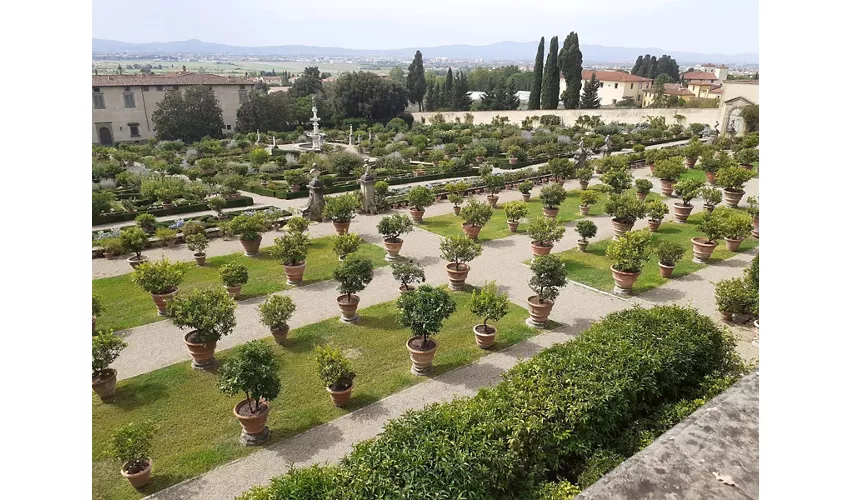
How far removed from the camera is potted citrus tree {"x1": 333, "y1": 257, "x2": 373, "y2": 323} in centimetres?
1139

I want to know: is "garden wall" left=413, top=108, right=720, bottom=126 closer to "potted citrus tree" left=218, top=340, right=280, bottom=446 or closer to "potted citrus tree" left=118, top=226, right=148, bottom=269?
"potted citrus tree" left=118, top=226, right=148, bottom=269

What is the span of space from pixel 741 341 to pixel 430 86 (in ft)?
211

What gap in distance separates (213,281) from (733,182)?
20.8 metres

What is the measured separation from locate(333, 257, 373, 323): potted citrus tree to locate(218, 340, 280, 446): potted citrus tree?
3.60 metres

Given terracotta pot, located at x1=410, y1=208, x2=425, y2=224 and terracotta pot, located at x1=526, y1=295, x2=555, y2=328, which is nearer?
terracotta pot, located at x1=526, y1=295, x2=555, y2=328

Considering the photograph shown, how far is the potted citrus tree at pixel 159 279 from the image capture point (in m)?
11.8

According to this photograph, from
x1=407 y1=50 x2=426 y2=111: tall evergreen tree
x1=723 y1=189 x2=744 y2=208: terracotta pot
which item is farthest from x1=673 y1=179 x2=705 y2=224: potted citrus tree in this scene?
x1=407 y1=50 x2=426 y2=111: tall evergreen tree

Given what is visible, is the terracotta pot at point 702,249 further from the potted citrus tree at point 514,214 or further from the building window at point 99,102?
the building window at point 99,102

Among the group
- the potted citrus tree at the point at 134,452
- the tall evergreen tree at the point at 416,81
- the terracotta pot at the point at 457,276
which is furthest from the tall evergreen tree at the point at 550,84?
the potted citrus tree at the point at 134,452

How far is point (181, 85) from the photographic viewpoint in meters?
47.5

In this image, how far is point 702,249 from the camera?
50.1 feet

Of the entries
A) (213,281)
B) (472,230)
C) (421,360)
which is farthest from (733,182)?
(213,281)

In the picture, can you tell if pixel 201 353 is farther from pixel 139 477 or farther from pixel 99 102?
pixel 99 102

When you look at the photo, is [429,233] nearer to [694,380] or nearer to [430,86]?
[694,380]
